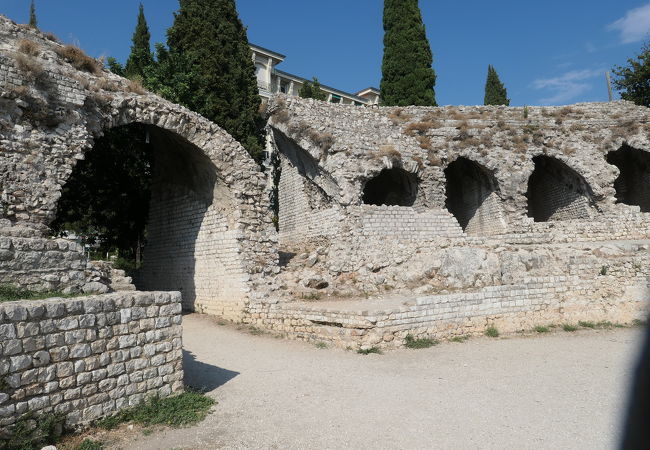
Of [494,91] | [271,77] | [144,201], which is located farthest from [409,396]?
[271,77]

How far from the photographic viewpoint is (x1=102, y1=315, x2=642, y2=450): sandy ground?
15.4ft

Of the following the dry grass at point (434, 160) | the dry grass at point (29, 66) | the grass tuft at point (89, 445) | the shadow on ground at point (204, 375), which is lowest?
the shadow on ground at point (204, 375)

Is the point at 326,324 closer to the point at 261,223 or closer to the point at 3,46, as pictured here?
the point at 261,223

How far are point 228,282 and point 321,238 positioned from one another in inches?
215

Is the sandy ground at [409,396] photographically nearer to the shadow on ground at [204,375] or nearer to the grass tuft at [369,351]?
the shadow on ground at [204,375]

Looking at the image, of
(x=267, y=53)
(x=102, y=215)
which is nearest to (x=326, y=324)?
(x=102, y=215)

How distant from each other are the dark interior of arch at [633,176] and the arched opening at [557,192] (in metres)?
3.78

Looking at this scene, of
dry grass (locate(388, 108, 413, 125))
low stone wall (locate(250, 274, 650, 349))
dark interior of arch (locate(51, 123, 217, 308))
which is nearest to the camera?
low stone wall (locate(250, 274, 650, 349))

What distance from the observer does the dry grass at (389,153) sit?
677 inches

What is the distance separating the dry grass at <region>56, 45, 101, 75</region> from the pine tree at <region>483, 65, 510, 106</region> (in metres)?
34.8

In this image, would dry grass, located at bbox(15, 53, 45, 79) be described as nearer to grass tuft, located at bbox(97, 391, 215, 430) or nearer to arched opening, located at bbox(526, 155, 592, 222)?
grass tuft, located at bbox(97, 391, 215, 430)

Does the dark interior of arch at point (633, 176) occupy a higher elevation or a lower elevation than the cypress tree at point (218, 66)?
lower

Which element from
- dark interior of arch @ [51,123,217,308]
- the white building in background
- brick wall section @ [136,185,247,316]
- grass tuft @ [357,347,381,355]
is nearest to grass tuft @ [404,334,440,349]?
grass tuft @ [357,347,381,355]

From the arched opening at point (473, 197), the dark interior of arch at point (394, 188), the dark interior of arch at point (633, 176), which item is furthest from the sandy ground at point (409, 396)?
the dark interior of arch at point (633, 176)
